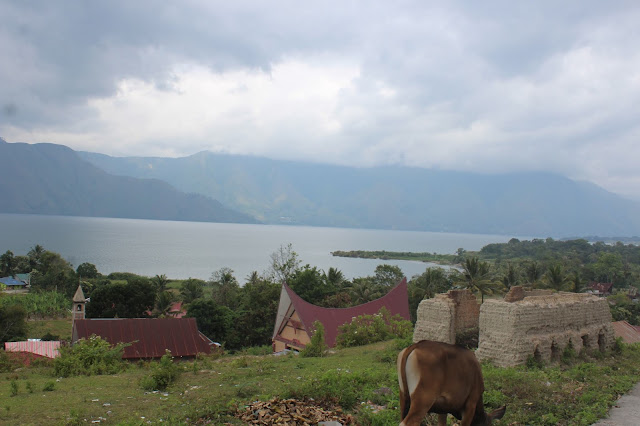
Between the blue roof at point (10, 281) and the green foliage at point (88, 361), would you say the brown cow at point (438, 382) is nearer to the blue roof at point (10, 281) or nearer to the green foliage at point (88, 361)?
the green foliage at point (88, 361)

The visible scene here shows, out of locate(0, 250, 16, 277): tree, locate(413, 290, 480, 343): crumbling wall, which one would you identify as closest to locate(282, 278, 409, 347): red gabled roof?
locate(413, 290, 480, 343): crumbling wall

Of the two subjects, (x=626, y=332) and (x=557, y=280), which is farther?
(x=557, y=280)

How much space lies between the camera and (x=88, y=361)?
1264cm

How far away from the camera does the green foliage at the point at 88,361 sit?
1204 centimetres

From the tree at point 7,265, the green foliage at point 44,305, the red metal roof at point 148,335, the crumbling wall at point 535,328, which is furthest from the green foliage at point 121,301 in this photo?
the tree at point 7,265

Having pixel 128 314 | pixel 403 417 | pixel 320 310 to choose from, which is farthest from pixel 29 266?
pixel 403 417

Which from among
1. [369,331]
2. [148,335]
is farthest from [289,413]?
[148,335]

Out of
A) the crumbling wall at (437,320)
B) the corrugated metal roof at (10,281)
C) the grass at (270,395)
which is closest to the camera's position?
the grass at (270,395)

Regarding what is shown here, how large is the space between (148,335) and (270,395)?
16636 mm

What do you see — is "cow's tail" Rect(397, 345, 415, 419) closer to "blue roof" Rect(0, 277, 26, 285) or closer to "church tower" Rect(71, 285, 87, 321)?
"church tower" Rect(71, 285, 87, 321)

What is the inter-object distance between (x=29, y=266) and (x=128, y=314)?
42554mm

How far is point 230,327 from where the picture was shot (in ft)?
109

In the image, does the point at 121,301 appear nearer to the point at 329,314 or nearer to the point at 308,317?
the point at 308,317

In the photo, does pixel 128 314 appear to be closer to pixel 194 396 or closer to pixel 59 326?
pixel 59 326
